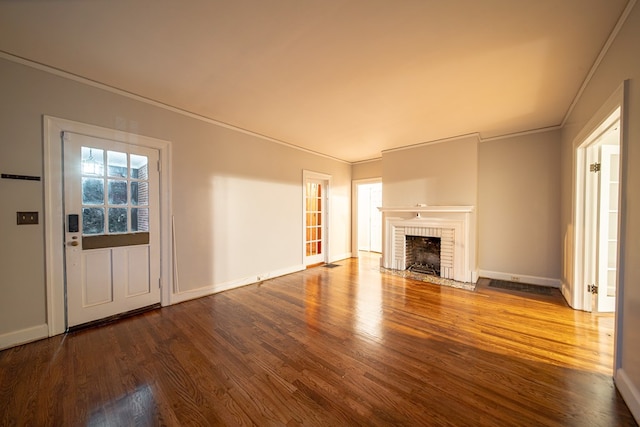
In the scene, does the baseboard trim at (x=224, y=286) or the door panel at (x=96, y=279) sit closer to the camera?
the door panel at (x=96, y=279)

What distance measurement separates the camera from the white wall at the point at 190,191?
7.07 ft

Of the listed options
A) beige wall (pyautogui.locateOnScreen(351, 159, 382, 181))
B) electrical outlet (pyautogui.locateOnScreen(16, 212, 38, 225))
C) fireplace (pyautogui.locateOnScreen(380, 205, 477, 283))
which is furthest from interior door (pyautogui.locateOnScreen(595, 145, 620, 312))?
electrical outlet (pyautogui.locateOnScreen(16, 212, 38, 225))

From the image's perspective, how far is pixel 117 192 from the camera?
8.91 feet

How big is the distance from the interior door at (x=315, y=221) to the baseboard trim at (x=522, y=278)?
128 inches

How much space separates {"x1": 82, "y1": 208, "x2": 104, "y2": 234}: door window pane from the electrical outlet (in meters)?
0.33

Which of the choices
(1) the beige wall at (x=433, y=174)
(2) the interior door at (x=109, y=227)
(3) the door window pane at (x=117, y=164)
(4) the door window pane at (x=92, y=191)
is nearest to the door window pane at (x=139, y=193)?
(2) the interior door at (x=109, y=227)

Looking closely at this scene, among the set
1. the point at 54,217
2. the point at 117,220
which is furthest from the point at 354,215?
the point at 54,217

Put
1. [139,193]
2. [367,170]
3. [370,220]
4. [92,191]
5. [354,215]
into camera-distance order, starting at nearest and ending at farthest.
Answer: [92,191] < [139,193] < [367,170] < [354,215] < [370,220]

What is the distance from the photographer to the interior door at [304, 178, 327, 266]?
532 cm

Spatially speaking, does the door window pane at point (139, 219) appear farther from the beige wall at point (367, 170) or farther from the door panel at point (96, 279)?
the beige wall at point (367, 170)

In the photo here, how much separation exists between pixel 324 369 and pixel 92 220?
285 cm

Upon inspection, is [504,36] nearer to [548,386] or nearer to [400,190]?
[548,386]

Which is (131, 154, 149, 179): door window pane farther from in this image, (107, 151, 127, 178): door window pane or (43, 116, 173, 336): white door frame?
(43, 116, 173, 336): white door frame

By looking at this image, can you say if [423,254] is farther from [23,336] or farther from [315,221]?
[23,336]
